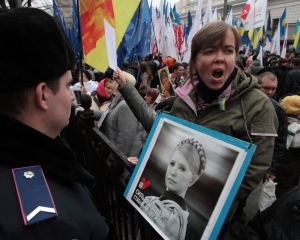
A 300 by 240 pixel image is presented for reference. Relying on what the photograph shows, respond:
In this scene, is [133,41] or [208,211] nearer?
[208,211]

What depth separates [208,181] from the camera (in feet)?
2.84

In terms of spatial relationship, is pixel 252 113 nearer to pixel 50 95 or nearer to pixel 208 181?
pixel 208 181

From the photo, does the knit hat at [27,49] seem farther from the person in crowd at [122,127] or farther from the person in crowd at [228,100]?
the person in crowd at [122,127]

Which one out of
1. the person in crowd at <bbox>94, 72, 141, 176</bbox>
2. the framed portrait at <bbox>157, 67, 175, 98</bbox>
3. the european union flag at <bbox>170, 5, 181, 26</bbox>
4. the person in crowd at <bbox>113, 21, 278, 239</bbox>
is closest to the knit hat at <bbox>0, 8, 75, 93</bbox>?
the person in crowd at <bbox>113, 21, 278, 239</bbox>

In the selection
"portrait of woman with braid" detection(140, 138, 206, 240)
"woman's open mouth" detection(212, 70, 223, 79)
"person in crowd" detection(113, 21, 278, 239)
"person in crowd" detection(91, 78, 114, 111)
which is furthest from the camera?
"person in crowd" detection(91, 78, 114, 111)

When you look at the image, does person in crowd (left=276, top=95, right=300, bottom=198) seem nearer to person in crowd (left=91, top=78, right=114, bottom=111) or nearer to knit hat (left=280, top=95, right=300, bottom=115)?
knit hat (left=280, top=95, right=300, bottom=115)

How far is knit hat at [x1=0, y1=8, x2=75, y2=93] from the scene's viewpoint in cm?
73

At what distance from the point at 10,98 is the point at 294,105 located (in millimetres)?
3234

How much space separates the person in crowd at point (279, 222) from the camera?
4.13 feet

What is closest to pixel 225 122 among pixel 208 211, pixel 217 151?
pixel 217 151

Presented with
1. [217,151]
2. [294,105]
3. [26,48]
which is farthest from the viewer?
[294,105]

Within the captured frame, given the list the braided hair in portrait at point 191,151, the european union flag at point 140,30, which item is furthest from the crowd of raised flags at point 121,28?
the braided hair in portrait at point 191,151

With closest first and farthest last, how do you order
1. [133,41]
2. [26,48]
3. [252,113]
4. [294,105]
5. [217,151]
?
[26,48] → [217,151] → [252,113] → [294,105] → [133,41]

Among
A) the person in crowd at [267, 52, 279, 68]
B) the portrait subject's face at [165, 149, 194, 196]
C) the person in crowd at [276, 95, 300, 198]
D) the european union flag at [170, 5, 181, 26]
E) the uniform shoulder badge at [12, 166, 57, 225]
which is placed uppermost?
the european union flag at [170, 5, 181, 26]
